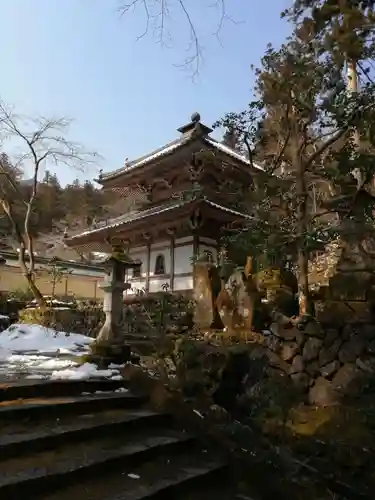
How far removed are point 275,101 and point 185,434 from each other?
5.64 meters

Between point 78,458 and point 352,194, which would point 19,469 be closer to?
point 78,458

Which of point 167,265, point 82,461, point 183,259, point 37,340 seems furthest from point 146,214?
point 82,461

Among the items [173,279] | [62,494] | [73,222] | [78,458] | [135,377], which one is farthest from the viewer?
[73,222]

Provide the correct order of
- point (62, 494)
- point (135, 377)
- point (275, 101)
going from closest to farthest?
1. point (62, 494)
2. point (135, 377)
3. point (275, 101)

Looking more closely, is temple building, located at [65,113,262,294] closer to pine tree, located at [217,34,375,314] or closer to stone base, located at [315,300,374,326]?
pine tree, located at [217,34,375,314]

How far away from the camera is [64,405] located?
412 cm

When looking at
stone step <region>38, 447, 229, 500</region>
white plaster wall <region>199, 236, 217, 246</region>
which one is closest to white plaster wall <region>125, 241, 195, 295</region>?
white plaster wall <region>199, 236, 217, 246</region>

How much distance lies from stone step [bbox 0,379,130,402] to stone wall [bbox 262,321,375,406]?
9.29 ft

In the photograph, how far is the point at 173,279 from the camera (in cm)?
1716

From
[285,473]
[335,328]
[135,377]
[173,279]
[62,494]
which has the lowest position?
[285,473]

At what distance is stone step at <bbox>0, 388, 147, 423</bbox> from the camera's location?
3836 mm

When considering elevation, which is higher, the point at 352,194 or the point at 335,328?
the point at 352,194

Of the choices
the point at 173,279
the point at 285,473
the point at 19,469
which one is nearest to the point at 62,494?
the point at 19,469

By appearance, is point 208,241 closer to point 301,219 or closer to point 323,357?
point 301,219
